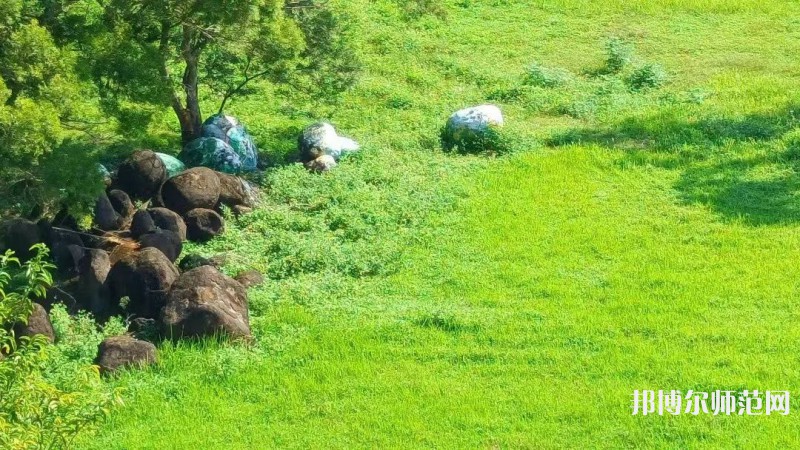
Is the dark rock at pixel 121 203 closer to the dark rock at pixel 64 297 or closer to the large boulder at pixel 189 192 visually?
the large boulder at pixel 189 192

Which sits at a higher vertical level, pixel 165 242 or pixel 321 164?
pixel 321 164

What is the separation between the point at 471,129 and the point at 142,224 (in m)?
5.25

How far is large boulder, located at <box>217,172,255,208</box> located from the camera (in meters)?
14.1

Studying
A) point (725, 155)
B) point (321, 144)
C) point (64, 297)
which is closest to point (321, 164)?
point (321, 144)

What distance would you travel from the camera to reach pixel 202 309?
11062 millimetres

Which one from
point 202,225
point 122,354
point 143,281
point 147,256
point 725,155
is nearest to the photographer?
point 122,354

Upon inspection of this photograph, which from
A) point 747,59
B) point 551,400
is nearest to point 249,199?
point 551,400

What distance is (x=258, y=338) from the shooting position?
1142 cm

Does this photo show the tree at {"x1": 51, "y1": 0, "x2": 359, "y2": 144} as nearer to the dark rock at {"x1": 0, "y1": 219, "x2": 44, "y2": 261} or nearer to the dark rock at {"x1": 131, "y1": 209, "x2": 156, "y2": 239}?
the dark rock at {"x1": 131, "y1": 209, "x2": 156, "y2": 239}

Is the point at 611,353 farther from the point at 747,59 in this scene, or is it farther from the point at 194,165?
the point at 747,59

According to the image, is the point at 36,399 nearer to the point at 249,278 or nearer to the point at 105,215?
the point at 249,278

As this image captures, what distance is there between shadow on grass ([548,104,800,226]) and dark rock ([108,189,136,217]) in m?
5.97
